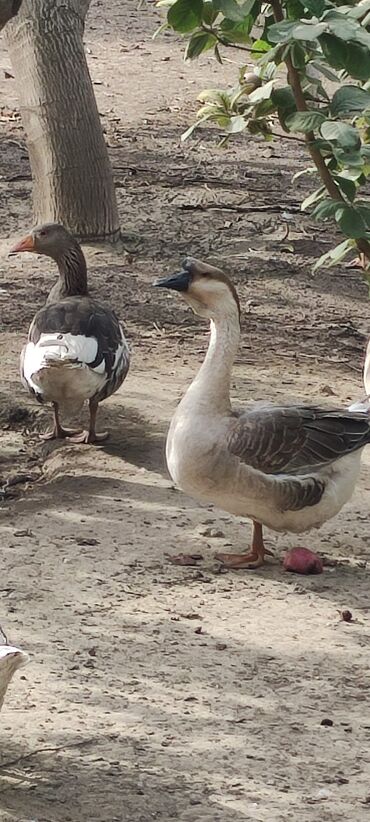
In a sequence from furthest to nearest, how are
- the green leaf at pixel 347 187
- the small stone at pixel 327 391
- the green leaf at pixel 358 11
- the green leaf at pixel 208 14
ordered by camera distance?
the small stone at pixel 327 391 → the green leaf at pixel 208 14 → the green leaf at pixel 347 187 → the green leaf at pixel 358 11

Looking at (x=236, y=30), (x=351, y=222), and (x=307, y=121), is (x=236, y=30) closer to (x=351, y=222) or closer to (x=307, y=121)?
(x=307, y=121)

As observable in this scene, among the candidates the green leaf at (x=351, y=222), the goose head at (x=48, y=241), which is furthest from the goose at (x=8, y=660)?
the goose head at (x=48, y=241)

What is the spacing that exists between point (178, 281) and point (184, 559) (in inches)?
42.6

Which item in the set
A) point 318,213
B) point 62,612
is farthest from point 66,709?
point 318,213

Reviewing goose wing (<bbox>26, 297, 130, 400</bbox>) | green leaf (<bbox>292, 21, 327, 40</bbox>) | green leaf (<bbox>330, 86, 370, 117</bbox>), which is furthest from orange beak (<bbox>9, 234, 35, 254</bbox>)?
green leaf (<bbox>292, 21, 327, 40</bbox>)

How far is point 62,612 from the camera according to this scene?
15.8 ft

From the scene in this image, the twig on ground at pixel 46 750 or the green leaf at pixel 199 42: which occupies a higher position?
the green leaf at pixel 199 42

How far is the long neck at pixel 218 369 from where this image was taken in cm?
528

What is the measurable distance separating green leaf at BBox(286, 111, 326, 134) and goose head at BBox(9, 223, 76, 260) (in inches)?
150

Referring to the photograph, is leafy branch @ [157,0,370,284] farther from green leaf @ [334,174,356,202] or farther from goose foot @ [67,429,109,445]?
goose foot @ [67,429,109,445]

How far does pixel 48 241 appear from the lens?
7.34 m

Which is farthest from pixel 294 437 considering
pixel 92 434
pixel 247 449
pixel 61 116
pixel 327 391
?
pixel 61 116

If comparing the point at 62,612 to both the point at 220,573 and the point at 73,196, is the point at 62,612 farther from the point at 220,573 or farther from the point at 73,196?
the point at 73,196

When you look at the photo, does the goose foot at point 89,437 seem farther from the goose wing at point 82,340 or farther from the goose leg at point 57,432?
the goose wing at point 82,340
